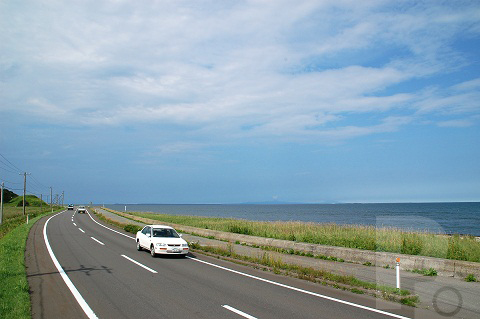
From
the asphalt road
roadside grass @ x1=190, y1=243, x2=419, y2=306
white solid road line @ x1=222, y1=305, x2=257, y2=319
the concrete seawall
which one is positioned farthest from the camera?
the concrete seawall

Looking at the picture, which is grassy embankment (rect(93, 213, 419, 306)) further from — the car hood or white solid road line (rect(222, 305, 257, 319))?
white solid road line (rect(222, 305, 257, 319))

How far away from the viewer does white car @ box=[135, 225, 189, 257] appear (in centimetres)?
1656

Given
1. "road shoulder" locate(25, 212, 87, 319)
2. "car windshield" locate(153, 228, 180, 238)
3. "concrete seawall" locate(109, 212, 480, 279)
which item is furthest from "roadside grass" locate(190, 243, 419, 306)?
"road shoulder" locate(25, 212, 87, 319)

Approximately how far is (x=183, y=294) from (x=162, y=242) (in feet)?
24.3

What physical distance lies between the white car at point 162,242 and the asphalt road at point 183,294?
1.59 metres

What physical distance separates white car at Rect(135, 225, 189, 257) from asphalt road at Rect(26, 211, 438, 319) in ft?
5.23

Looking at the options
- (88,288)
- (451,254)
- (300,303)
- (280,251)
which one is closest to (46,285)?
(88,288)

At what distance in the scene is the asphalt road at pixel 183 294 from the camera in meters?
7.89

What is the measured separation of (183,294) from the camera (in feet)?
31.3

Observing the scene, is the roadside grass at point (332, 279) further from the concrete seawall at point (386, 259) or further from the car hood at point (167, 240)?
the concrete seawall at point (386, 259)

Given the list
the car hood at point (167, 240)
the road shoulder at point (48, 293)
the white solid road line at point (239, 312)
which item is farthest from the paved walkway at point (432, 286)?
the road shoulder at point (48, 293)

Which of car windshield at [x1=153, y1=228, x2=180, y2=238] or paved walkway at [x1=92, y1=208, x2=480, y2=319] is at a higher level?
car windshield at [x1=153, y1=228, x2=180, y2=238]

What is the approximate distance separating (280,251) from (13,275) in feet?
35.3

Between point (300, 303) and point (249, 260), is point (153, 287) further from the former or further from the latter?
point (249, 260)
